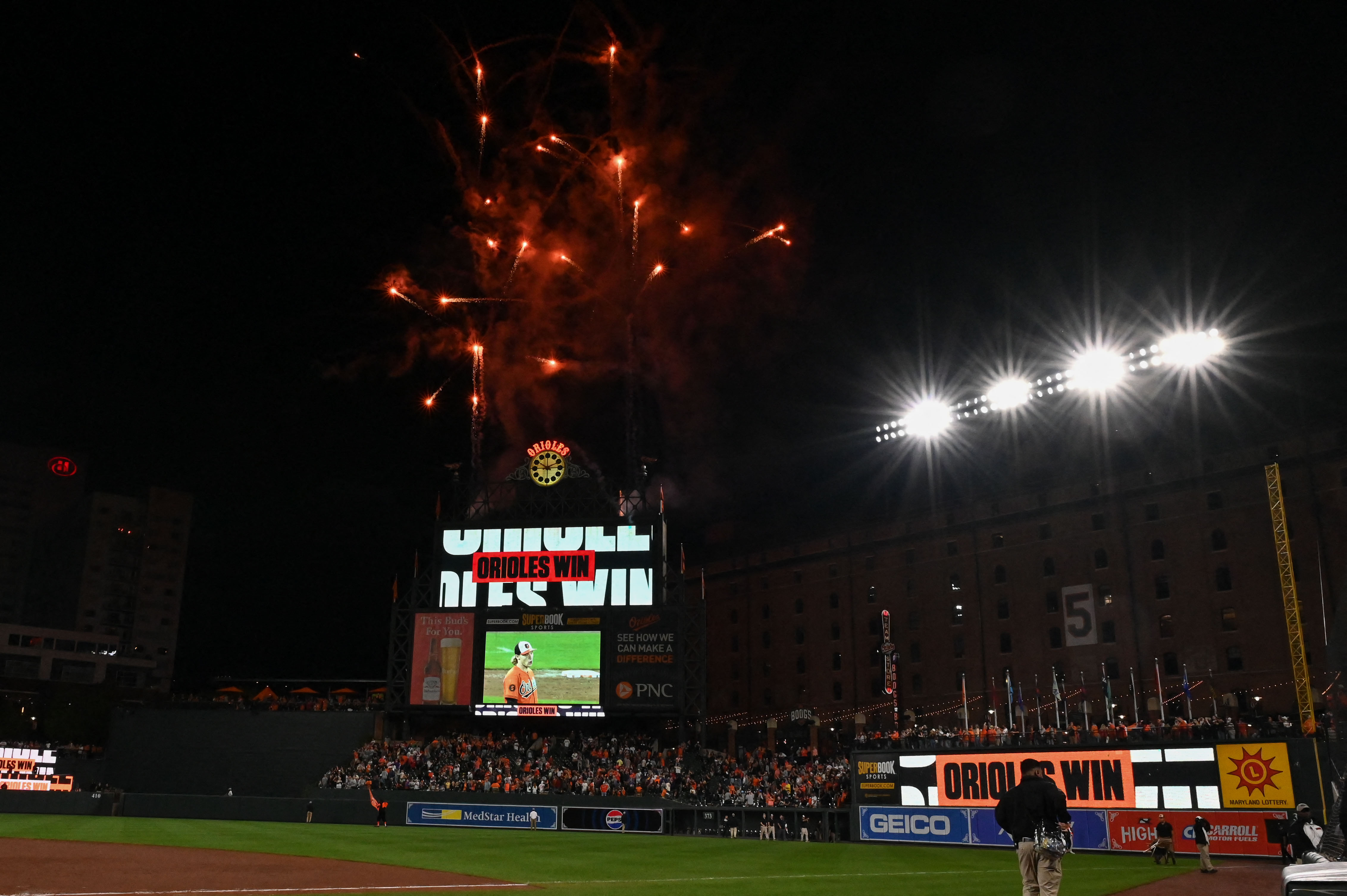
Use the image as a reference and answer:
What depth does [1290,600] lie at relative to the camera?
163 feet

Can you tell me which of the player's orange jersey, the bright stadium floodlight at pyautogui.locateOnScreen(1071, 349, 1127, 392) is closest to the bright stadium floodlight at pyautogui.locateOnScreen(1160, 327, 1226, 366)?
the bright stadium floodlight at pyautogui.locateOnScreen(1071, 349, 1127, 392)

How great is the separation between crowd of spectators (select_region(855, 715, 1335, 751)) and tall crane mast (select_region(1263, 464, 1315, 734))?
89.8 inches

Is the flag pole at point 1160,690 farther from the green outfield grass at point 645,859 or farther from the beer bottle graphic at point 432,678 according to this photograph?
the beer bottle graphic at point 432,678

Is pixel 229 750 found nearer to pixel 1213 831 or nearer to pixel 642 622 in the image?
pixel 642 622

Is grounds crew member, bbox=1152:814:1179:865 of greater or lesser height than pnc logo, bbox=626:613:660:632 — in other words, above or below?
below

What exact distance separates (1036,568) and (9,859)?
66625mm

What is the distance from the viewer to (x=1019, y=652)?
74.4 meters

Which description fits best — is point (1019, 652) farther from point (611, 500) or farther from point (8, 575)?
point (8, 575)

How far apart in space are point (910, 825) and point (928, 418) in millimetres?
36398

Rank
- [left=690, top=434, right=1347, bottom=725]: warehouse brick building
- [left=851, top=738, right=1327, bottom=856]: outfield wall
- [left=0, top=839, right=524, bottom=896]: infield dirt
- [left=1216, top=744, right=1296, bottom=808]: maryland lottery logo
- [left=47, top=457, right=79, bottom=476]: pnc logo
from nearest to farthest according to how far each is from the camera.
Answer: [left=0, top=839, right=524, bottom=896]: infield dirt → [left=1216, top=744, right=1296, bottom=808]: maryland lottery logo → [left=851, top=738, right=1327, bottom=856]: outfield wall → [left=690, top=434, right=1347, bottom=725]: warehouse brick building → [left=47, top=457, right=79, bottom=476]: pnc logo

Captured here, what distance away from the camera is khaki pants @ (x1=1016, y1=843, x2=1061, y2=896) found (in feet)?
39.7

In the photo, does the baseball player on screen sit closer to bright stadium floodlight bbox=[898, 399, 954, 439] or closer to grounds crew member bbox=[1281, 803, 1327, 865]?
bright stadium floodlight bbox=[898, 399, 954, 439]

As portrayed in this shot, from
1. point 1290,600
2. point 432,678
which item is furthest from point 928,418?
point 432,678

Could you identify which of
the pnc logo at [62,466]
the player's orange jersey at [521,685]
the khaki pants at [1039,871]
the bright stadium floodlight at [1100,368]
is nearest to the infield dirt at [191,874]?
the khaki pants at [1039,871]
